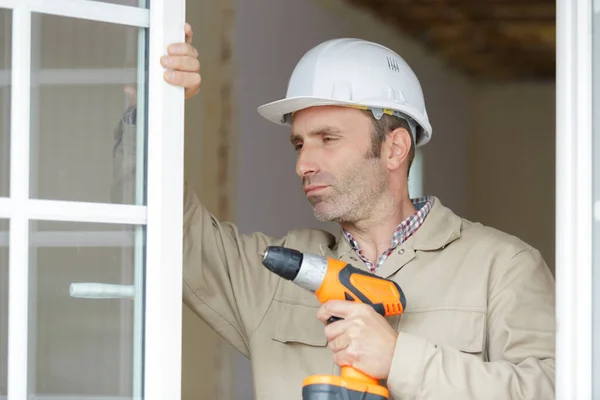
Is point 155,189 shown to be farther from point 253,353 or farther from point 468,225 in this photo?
point 468,225

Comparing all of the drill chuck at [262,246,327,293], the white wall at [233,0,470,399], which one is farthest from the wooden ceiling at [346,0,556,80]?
the drill chuck at [262,246,327,293]

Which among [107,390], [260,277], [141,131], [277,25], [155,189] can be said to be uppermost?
[277,25]

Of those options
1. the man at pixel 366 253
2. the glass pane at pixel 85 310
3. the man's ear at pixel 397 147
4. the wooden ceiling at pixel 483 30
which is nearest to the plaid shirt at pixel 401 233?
the man at pixel 366 253

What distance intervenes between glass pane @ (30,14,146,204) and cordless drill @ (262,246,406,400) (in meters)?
0.33

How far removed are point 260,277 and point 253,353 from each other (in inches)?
7.7

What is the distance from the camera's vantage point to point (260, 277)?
244 centimetres

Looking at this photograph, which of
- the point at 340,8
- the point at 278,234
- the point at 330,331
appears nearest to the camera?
the point at 330,331

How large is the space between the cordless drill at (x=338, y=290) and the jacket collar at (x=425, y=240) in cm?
24

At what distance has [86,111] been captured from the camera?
185 cm

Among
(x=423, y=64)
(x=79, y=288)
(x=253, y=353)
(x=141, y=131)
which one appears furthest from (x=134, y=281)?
(x=423, y=64)

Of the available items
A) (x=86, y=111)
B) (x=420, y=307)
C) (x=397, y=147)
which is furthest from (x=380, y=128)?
(x=86, y=111)

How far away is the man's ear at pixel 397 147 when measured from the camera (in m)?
2.48

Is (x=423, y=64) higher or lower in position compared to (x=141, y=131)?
higher

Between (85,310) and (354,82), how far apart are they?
0.90 m
